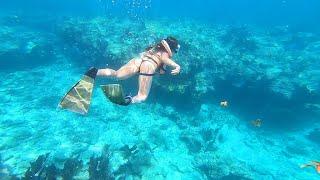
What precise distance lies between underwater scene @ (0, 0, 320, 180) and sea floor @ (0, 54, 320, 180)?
5 cm

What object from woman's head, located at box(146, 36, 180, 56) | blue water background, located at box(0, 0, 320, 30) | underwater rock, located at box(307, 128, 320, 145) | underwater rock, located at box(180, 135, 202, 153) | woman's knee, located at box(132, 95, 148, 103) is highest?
blue water background, located at box(0, 0, 320, 30)

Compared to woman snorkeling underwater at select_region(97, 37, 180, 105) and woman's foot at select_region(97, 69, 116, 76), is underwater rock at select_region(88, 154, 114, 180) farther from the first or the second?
woman's foot at select_region(97, 69, 116, 76)

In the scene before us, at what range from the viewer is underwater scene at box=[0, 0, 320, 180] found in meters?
10.5

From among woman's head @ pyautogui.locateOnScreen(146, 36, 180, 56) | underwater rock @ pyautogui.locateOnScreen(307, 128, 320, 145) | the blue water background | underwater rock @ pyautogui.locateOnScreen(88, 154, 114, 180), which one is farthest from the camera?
the blue water background

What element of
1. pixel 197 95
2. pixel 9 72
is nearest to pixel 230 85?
pixel 197 95

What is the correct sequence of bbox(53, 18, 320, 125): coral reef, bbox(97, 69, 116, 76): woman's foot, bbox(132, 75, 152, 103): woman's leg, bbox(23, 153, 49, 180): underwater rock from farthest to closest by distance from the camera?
bbox(53, 18, 320, 125): coral reef < bbox(23, 153, 49, 180): underwater rock < bbox(132, 75, 152, 103): woman's leg < bbox(97, 69, 116, 76): woman's foot

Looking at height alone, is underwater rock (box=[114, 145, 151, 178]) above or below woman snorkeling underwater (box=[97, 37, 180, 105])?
below

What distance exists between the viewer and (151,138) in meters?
13.1

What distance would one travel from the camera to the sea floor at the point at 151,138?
1154 cm

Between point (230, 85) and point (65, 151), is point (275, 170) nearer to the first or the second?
point (230, 85)

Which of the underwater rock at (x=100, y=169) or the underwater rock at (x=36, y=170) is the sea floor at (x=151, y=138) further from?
the underwater rock at (x=36, y=170)

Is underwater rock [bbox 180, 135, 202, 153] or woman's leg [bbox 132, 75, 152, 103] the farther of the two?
underwater rock [bbox 180, 135, 202, 153]

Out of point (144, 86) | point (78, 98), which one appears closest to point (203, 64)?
point (144, 86)

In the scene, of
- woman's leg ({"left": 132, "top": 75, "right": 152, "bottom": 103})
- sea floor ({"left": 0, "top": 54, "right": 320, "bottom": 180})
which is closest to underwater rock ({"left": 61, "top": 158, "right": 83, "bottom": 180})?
sea floor ({"left": 0, "top": 54, "right": 320, "bottom": 180})
